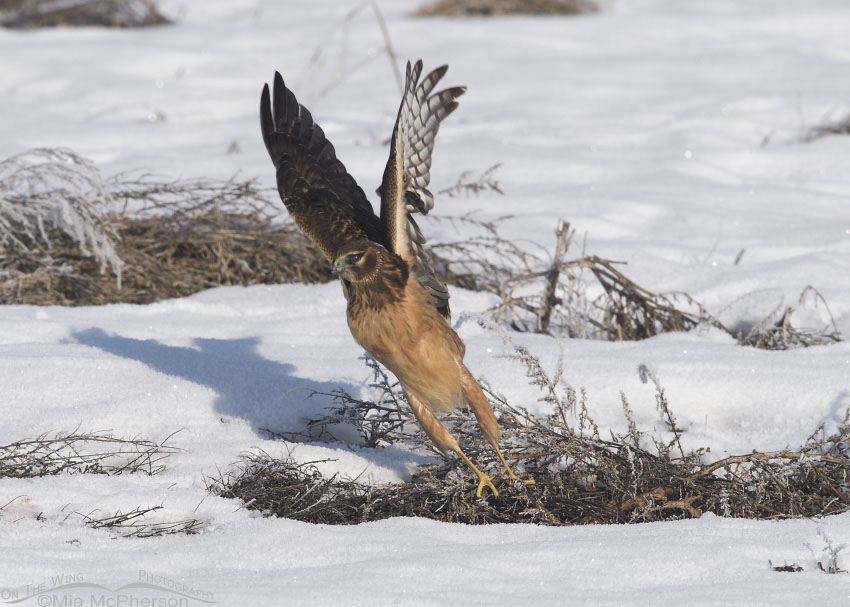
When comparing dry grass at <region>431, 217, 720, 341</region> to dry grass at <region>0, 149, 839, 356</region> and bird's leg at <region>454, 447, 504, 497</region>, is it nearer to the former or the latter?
dry grass at <region>0, 149, 839, 356</region>

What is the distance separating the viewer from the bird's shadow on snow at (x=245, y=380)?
153 inches

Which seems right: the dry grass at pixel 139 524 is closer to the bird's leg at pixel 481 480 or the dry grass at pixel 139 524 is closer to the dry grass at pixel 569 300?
the bird's leg at pixel 481 480

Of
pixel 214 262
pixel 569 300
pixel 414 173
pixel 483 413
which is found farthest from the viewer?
pixel 214 262

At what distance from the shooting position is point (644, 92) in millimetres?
8938

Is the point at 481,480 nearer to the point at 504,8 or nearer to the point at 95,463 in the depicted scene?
the point at 95,463

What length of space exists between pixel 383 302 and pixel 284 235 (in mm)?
2256

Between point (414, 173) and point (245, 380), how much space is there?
3.74 feet

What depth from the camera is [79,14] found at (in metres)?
12.1

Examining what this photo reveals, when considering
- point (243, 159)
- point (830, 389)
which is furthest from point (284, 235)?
point (830, 389)

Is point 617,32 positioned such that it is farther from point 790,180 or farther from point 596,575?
point 596,575

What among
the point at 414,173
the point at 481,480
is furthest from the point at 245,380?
the point at 481,480

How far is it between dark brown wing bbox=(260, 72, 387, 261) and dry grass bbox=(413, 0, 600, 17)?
26.3ft

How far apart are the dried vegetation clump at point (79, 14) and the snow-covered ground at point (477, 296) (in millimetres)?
581

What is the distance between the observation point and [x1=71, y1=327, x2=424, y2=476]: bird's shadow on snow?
12.7 feet
